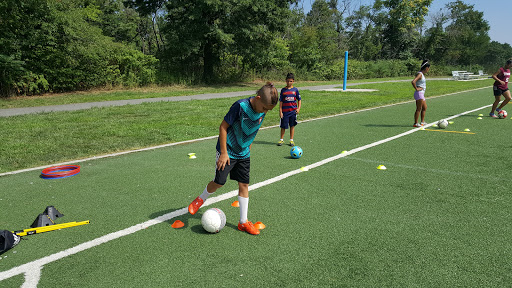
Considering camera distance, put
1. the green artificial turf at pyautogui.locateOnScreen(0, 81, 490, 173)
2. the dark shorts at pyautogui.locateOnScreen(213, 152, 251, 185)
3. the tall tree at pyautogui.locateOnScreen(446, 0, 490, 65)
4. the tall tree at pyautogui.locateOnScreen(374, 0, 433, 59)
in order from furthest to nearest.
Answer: the tall tree at pyautogui.locateOnScreen(446, 0, 490, 65) → the tall tree at pyautogui.locateOnScreen(374, 0, 433, 59) → the green artificial turf at pyautogui.locateOnScreen(0, 81, 490, 173) → the dark shorts at pyautogui.locateOnScreen(213, 152, 251, 185)

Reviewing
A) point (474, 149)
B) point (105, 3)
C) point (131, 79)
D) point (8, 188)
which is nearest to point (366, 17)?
point (105, 3)

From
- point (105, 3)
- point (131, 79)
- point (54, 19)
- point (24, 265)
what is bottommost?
point (24, 265)

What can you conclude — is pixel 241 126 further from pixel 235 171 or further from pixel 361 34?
pixel 361 34

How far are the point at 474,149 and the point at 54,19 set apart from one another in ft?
68.7

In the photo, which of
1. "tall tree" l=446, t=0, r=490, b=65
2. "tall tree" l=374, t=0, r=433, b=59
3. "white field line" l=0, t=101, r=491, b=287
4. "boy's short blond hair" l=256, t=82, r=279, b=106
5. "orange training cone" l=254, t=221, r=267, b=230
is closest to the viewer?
"white field line" l=0, t=101, r=491, b=287

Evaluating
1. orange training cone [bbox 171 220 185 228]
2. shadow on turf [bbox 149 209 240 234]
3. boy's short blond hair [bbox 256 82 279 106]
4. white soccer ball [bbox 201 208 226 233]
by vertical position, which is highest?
boy's short blond hair [bbox 256 82 279 106]

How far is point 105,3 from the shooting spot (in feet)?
144

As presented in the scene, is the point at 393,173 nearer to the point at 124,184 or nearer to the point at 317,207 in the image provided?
the point at 317,207

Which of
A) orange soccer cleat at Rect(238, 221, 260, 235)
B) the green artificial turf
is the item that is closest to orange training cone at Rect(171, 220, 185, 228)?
orange soccer cleat at Rect(238, 221, 260, 235)

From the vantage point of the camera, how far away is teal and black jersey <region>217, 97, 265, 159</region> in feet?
12.8

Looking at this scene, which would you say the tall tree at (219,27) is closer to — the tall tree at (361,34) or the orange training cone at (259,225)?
the orange training cone at (259,225)

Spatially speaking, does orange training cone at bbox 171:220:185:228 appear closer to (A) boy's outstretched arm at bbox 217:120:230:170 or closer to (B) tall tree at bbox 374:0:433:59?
(A) boy's outstretched arm at bbox 217:120:230:170

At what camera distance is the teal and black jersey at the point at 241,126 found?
3.90 meters

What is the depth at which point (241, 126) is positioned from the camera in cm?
399
